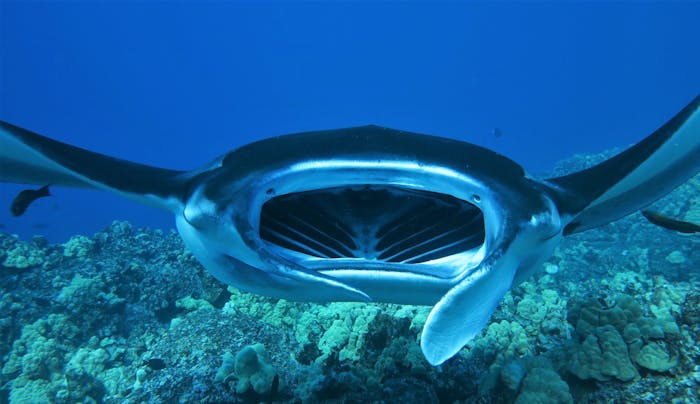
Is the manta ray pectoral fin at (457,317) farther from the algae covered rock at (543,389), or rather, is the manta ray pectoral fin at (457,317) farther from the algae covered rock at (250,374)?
the algae covered rock at (250,374)

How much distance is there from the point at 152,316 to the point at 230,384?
435 cm

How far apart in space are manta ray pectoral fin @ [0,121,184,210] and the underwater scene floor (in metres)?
1.64

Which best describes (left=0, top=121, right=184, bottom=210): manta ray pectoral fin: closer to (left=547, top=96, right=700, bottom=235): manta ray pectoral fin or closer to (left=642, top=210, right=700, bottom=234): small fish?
(left=547, top=96, right=700, bottom=235): manta ray pectoral fin

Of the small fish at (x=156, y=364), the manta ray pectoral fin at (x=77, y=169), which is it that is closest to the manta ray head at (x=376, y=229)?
the manta ray pectoral fin at (x=77, y=169)

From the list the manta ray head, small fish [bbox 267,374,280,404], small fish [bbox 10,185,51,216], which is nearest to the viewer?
the manta ray head

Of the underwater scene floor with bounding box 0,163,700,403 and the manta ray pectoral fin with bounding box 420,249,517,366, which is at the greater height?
the underwater scene floor with bounding box 0,163,700,403

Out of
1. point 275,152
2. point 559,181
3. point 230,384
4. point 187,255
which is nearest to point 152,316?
point 187,255

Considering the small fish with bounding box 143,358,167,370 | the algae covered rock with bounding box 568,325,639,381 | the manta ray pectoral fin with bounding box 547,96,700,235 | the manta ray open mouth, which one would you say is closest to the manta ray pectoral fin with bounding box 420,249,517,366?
the manta ray open mouth

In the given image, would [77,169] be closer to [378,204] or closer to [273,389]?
[378,204]

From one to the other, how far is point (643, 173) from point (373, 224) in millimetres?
1516

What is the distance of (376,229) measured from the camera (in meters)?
2.37

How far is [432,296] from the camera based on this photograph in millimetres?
1950

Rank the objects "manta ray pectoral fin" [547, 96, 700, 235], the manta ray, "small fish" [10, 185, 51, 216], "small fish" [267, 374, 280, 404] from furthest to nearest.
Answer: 1. "small fish" [267, 374, 280, 404]
2. "small fish" [10, 185, 51, 216]
3. "manta ray pectoral fin" [547, 96, 700, 235]
4. the manta ray

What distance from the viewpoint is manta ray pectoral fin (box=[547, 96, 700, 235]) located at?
1.90 metres
